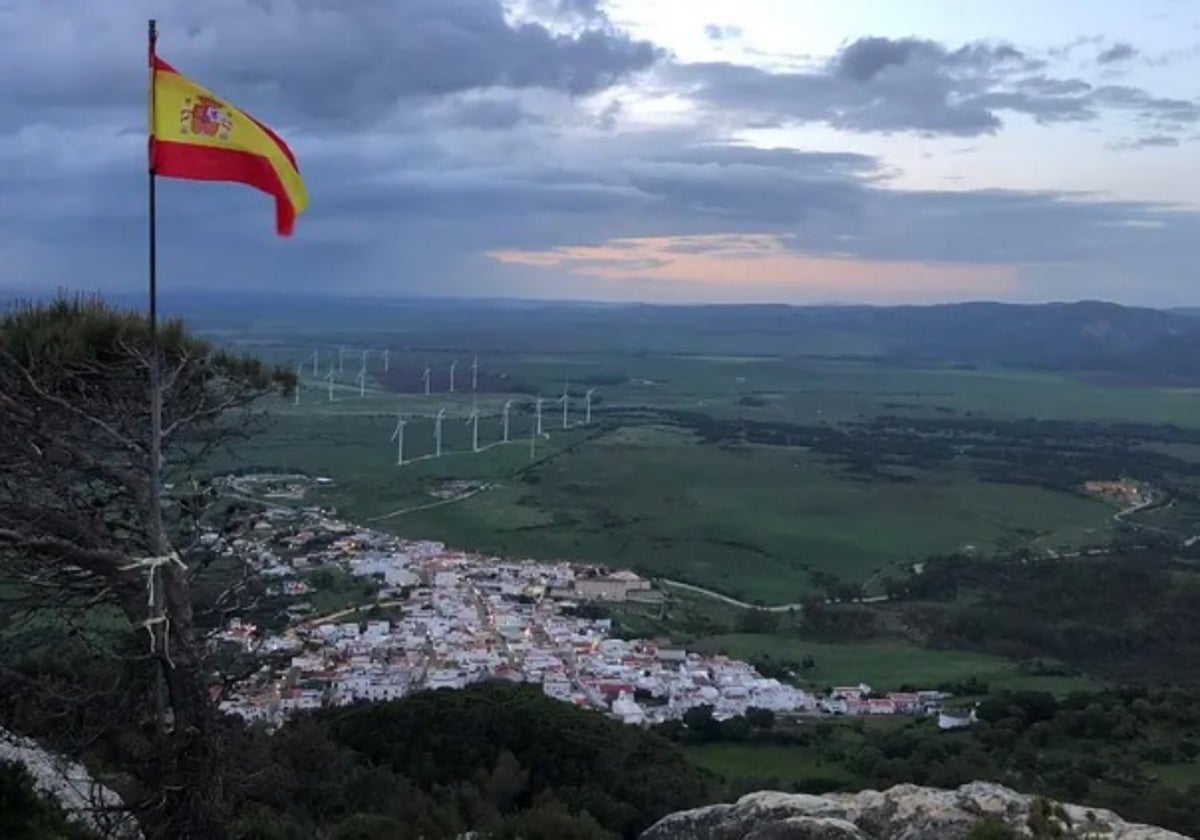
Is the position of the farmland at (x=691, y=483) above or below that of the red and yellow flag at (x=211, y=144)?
below

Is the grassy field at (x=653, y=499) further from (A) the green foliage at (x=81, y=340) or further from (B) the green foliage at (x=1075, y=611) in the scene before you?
(A) the green foliage at (x=81, y=340)

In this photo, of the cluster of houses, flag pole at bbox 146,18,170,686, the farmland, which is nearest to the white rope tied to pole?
flag pole at bbox 146,18,170,686

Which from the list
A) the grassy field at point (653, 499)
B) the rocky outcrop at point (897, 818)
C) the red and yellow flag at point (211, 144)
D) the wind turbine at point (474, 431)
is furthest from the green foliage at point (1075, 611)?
the wind turbine at point (474, 431)

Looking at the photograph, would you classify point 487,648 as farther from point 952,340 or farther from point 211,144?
point 952,340

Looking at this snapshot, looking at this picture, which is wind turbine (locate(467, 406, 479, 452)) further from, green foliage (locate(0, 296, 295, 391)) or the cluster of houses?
green foliage (locate(0, 296, 295, 391))

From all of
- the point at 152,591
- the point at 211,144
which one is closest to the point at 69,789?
the point at 152,591
